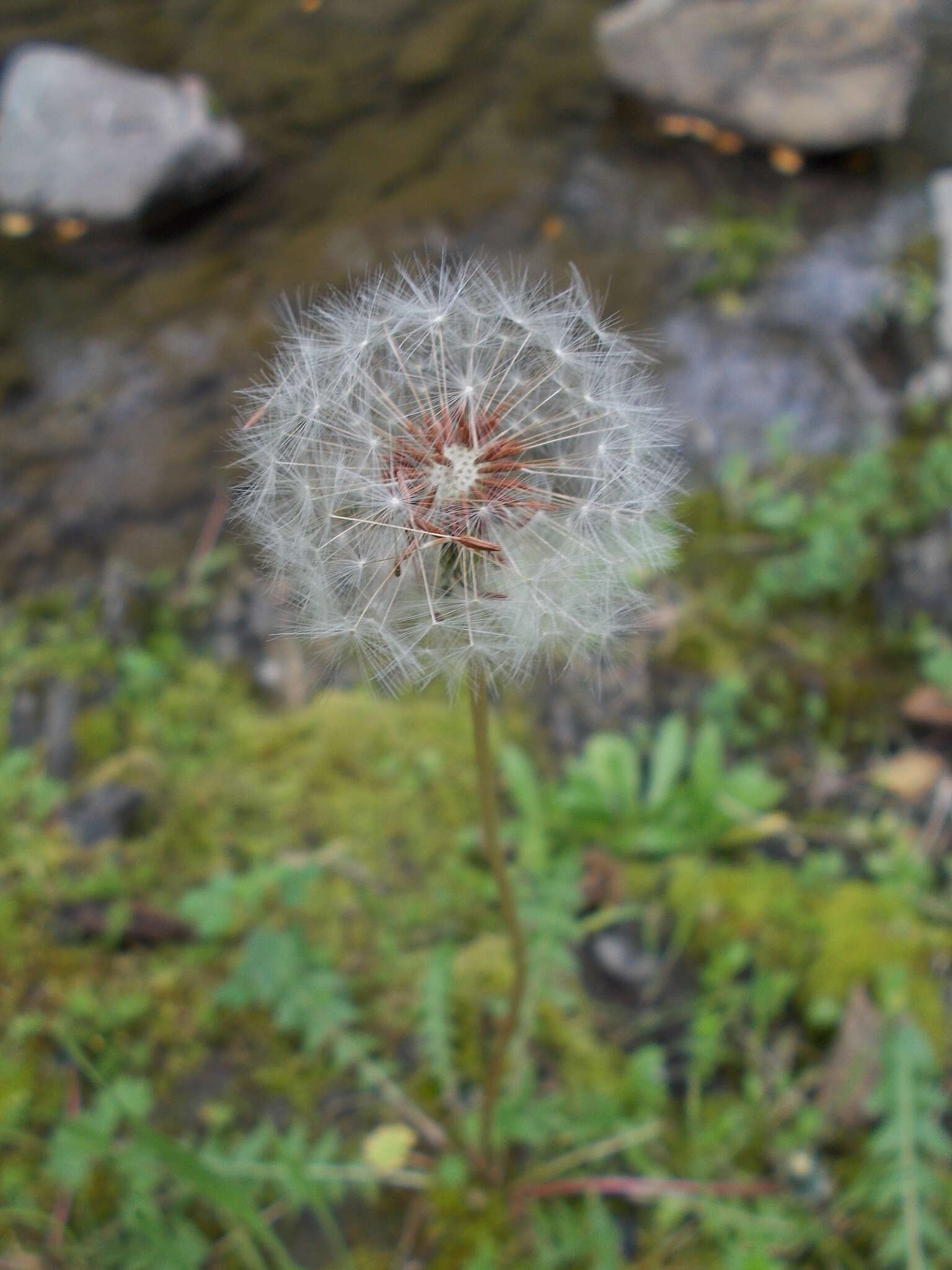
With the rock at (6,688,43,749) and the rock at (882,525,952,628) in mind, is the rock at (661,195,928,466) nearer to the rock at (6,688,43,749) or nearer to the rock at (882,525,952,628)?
the rock at (882,525,952,628)

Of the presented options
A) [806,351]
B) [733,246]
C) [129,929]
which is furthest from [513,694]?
[733,246]

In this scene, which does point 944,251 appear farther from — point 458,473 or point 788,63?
point 458,473

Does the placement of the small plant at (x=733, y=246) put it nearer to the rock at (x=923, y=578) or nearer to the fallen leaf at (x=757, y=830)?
the rock at (x=923, y=578)

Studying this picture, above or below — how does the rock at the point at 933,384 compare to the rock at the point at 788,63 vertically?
below

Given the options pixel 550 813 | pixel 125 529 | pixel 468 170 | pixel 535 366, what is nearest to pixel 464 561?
pixel 535 366

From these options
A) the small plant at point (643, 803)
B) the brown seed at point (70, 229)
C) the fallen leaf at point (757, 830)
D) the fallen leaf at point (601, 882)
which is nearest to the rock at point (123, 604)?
the small plant at point (643, 803)

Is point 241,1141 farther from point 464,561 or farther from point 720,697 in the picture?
point 720,697
